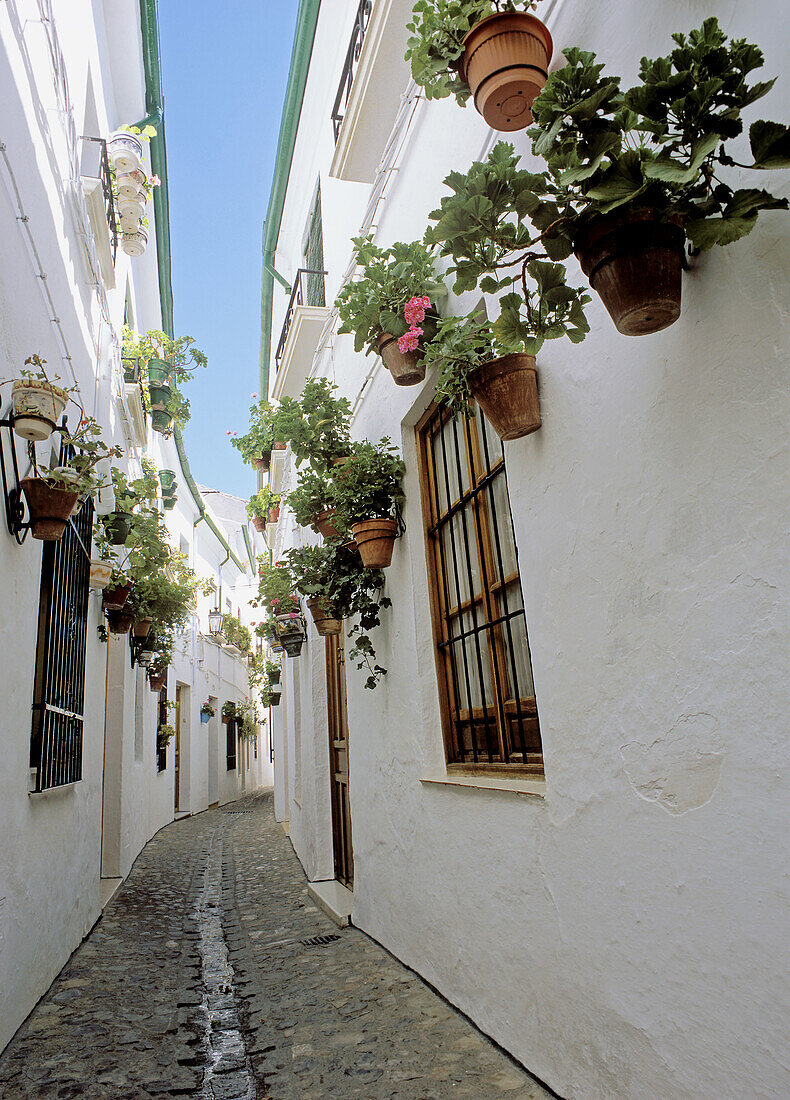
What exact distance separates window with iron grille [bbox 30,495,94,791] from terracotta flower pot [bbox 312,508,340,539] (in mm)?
1556

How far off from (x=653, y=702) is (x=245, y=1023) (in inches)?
108

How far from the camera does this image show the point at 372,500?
420cm

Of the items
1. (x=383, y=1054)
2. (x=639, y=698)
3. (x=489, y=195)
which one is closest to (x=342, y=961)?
(x=383, y=1054)

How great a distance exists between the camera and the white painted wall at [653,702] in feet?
5.24

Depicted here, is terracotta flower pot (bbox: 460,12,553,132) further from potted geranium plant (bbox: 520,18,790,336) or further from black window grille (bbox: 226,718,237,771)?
black window grille (bbox: 226,718,237,771)

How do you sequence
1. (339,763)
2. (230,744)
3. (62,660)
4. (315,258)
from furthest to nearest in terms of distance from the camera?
(230,744) → (315,258) → (339,763) → (62,660)

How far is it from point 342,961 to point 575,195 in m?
4.15

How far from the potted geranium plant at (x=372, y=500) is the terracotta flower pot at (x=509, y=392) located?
164cm

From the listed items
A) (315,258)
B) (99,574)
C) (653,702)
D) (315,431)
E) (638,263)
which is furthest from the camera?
(315,258)

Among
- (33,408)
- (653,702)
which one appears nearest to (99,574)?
(33,408)

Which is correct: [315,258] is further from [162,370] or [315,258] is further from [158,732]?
[158,732]

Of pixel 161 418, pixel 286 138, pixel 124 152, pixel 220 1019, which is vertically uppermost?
pixel 286 138

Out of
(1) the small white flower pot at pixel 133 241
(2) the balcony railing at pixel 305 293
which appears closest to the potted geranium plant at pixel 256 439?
(2) the balcony railing at pixel 305 293

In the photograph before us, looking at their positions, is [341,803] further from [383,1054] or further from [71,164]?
[71,164]
